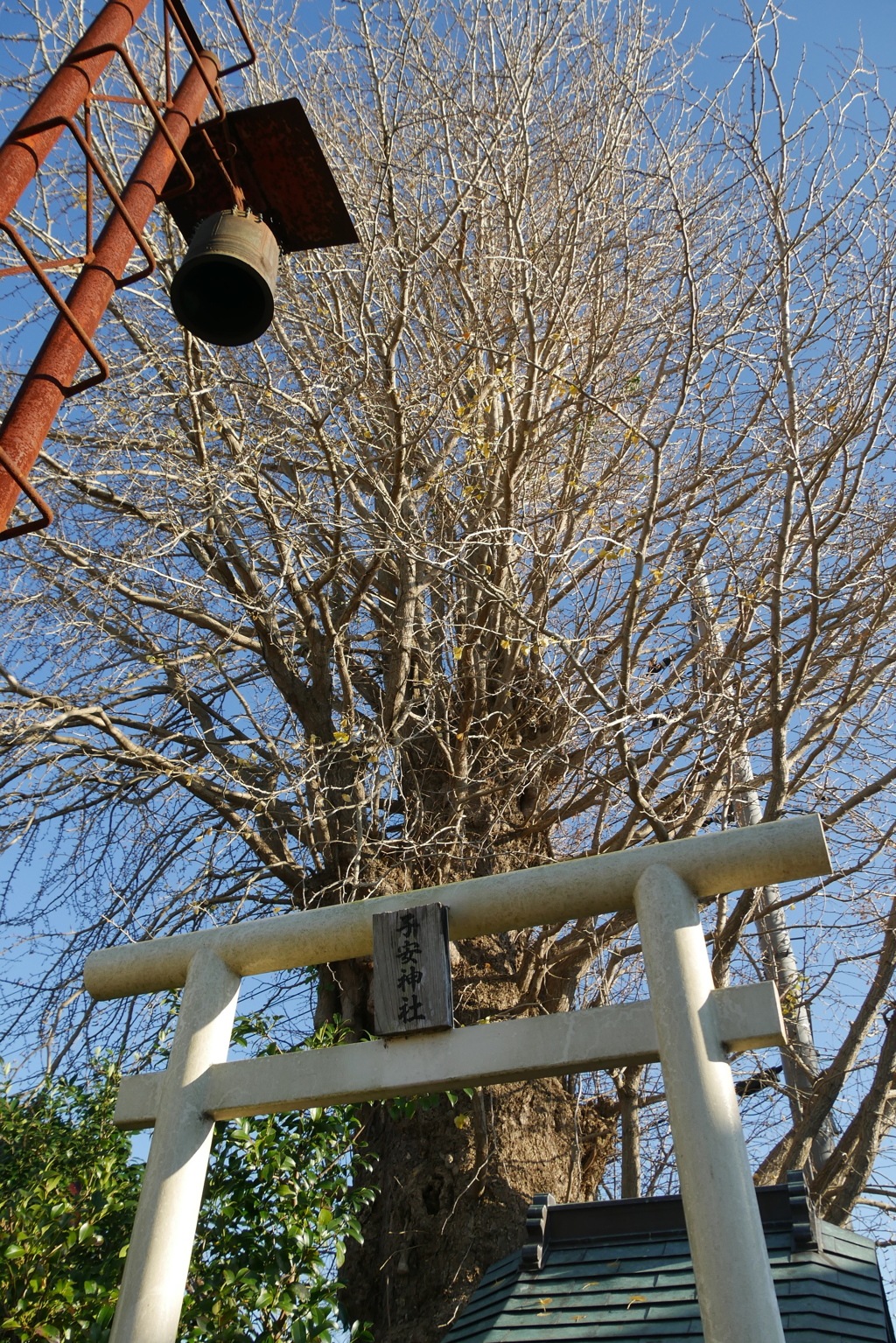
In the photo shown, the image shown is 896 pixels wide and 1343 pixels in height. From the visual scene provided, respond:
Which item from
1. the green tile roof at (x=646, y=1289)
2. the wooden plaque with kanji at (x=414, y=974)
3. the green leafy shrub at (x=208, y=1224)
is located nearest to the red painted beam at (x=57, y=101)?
the wooden plaque with kanji at (x=414, y=974)

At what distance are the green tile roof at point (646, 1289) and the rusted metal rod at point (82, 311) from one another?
4.00m

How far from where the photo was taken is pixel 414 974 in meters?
3.20

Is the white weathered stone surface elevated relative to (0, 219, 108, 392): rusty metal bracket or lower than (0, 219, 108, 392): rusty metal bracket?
lower

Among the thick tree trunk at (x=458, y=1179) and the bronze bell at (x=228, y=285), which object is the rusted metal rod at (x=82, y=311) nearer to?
the bronze bell at (x=228, y=285)

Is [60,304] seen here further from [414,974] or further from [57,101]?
[414,974]

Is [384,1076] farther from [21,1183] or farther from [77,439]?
[77,439]

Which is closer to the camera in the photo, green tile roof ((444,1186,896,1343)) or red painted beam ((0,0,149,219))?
red painted beam ((0,0,149,219))

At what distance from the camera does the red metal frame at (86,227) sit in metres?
2.48

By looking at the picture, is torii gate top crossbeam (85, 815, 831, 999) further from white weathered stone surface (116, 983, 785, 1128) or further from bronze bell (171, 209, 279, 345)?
bronze bell (171, 209, 279, 345)

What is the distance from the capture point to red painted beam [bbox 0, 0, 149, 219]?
101 inches

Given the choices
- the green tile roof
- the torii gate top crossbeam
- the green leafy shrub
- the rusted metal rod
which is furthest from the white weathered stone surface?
the rusted metal rod

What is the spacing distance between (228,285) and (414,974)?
2.37 metres

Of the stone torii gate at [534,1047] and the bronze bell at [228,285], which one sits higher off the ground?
the bronze bell at [228,285]

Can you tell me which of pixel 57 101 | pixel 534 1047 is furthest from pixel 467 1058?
pixel 57 101
